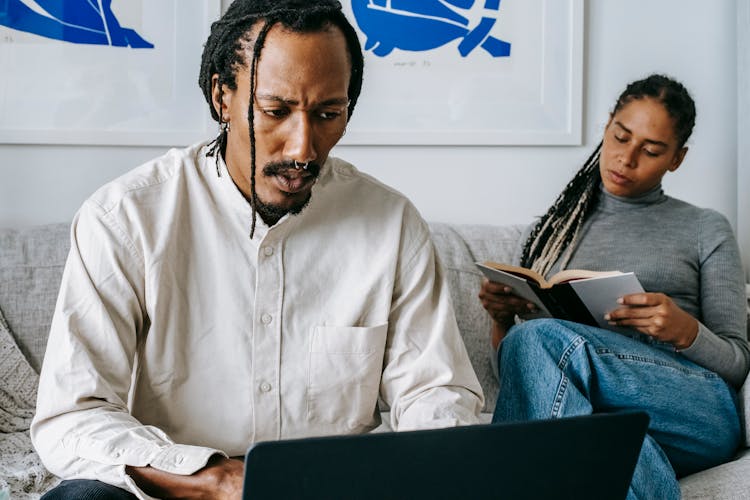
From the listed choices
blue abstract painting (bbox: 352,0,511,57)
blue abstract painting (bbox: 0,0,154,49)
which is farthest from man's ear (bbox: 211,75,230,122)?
blue abstract painting (bbox: 352,0,511,57)

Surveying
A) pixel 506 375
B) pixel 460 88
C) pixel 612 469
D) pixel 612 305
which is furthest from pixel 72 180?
pixel 612 469

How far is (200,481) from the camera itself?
1.06 metres

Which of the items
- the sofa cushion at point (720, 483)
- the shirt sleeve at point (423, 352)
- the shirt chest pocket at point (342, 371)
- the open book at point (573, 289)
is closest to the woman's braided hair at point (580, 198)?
the open book at point (573, 289)

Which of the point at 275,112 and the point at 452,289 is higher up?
the point at 275,112

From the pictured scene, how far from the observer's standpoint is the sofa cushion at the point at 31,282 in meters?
1.82

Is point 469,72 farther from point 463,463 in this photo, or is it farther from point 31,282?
point 463,463

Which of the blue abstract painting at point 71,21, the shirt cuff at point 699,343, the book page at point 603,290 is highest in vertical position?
the blue abstract painting at point 71,21

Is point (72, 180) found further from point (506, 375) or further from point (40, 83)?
point (506, 375)

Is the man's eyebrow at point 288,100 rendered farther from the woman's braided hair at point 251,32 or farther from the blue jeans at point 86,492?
the blue jeans at point 86,492

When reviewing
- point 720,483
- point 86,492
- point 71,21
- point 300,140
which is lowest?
point 720,483

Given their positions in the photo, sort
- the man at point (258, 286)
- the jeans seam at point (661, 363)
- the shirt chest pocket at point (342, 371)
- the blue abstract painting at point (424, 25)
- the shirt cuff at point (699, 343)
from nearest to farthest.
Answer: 1. the man at point (258, 286)
2. the shirt chest pocket at point (342, 371)
3. the jeans seam at point (661, 363)
4. the shirt cuff at point (699, 343)
5. the blue abstract painting at point (424, 25)

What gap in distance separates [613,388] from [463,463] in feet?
2.90

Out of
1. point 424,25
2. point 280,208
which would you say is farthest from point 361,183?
point 424,25

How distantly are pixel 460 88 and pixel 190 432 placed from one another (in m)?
1.40
